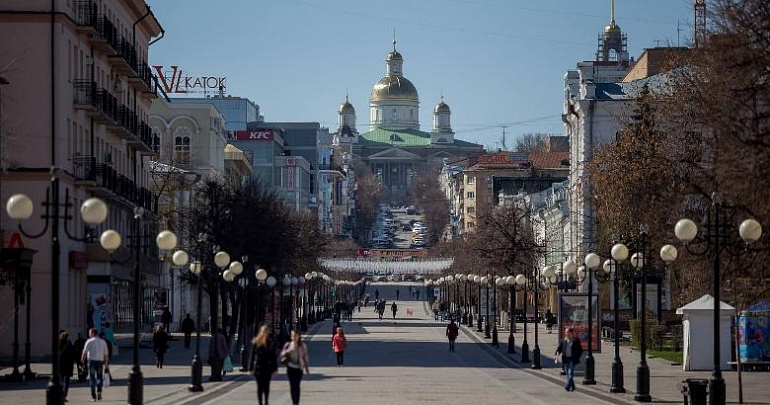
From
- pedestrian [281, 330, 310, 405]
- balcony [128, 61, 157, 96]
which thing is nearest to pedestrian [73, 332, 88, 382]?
pedestrian [281, 330, 310, 405]

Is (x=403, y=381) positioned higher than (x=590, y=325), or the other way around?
(x=590, y=325)

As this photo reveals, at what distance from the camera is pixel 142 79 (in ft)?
251

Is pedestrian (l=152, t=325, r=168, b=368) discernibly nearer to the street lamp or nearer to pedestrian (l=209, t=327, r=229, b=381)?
pedestrian (l=209, t=327, r=229, b=381)

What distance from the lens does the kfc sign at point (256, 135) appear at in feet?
554

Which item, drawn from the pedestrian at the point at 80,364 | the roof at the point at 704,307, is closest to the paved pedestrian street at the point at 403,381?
the pedestrian at the point at 80,364

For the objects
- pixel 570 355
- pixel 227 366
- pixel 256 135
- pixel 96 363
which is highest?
pixel 256 135

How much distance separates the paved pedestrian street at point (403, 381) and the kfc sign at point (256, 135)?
88897mm

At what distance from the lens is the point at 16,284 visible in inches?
2084

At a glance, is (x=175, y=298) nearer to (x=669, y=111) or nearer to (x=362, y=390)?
(x=669, y=111)

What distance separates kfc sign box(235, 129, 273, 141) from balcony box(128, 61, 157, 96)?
87419 mm

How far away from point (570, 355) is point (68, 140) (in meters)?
22.1

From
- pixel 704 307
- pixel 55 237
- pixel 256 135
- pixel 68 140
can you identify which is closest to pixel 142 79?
pixel 68 140

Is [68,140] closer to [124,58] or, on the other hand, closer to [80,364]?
[124,58]

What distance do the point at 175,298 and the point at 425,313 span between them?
196ft
